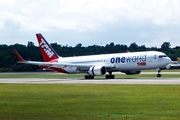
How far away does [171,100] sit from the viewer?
27.5m

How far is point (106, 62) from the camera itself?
66.7 meters

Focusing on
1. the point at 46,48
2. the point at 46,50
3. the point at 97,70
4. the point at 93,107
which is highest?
the point at 46,48

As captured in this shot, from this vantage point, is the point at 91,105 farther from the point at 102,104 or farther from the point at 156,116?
the point at 156,116

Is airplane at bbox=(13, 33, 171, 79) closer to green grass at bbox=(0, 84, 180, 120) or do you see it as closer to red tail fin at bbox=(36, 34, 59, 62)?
red tail fin at bbox=(36, 34, 59, 62)

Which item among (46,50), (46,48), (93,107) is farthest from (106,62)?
(93,107)

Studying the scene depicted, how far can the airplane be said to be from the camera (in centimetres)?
6284

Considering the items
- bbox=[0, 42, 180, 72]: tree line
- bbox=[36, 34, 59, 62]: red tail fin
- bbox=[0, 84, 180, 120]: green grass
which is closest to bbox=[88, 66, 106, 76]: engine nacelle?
bbox=[36, 34, 59, 62]: red tail fin

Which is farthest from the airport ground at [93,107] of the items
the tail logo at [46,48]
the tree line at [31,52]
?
the tree line at [31,52]

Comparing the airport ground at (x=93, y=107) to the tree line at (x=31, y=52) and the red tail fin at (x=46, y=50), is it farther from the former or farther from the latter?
the tree line at (x=31, y=52)

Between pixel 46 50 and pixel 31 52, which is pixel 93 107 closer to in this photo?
pixel 46 50

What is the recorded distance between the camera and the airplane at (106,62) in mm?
62844

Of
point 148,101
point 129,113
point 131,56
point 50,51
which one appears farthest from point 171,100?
point 50,51

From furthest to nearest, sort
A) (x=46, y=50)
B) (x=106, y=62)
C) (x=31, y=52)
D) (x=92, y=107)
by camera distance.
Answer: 1. (x=31, y=52)
2. (x=46, y=50)
3. (x=106, y=62)
4. (x=92, y=107)

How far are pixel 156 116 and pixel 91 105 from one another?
5.49 metres
